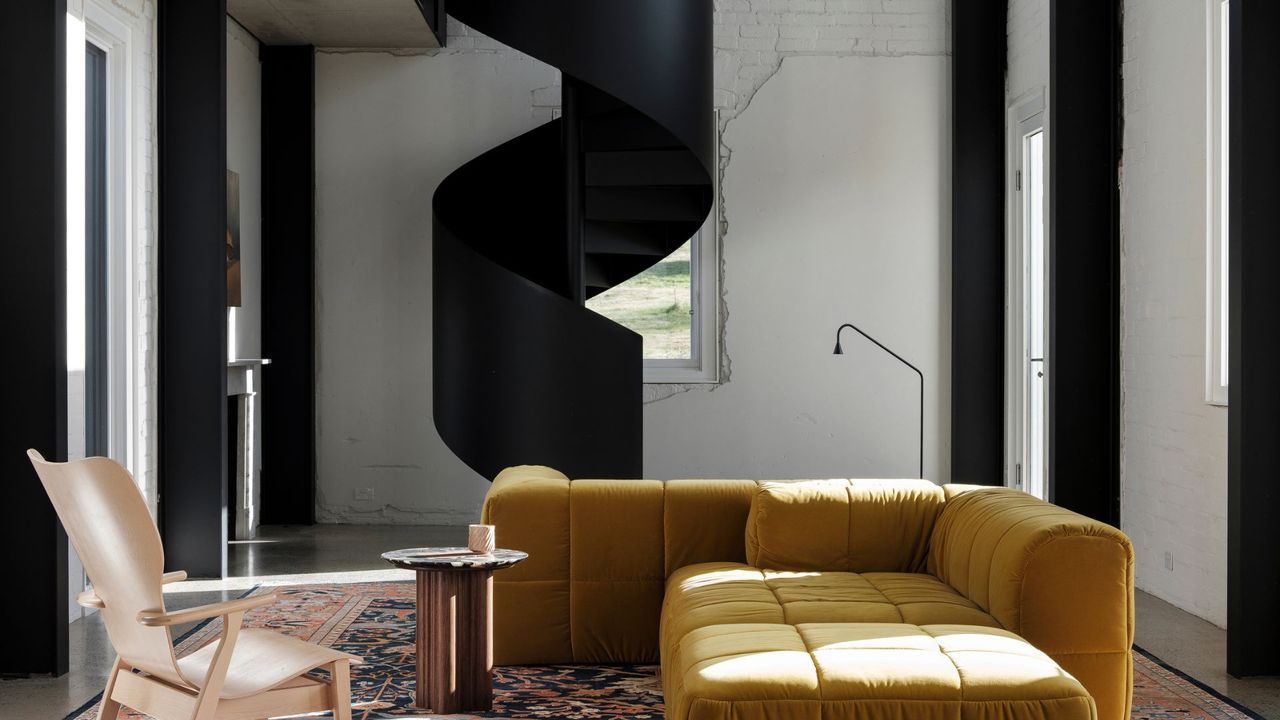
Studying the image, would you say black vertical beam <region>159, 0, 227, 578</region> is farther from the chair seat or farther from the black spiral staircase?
the chair seat

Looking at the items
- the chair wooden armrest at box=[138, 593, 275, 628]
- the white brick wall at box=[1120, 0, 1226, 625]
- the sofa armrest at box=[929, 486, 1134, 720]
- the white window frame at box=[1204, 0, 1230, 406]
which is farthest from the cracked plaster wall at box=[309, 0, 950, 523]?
the chair wooden armrest at box=[138, 593, 275, 628]

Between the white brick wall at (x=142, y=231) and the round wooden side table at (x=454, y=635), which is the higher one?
the white brick wall at (x=142, y=231)

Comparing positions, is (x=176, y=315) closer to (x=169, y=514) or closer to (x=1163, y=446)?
(x=169, y=514)

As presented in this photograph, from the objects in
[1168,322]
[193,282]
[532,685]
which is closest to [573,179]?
[193,282]

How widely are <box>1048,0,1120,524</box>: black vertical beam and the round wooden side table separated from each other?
116 inches

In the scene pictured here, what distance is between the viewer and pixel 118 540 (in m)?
2.62

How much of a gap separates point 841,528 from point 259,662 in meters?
1.93

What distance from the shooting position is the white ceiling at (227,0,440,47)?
671 centimetres

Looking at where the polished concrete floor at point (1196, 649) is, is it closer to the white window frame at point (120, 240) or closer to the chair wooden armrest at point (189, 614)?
the chair wooden armrest at point (189, 614)

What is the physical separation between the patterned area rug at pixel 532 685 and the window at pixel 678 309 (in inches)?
127

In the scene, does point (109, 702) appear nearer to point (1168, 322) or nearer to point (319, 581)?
point (319, 581)

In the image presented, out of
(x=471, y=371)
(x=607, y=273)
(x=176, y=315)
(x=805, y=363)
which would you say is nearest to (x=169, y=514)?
(x=176, y=315)

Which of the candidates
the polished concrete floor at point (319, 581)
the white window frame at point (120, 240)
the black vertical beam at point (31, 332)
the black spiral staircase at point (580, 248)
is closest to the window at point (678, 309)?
the black spiral staircase at point (580, 248)

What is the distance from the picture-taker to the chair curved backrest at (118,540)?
2.61 m
